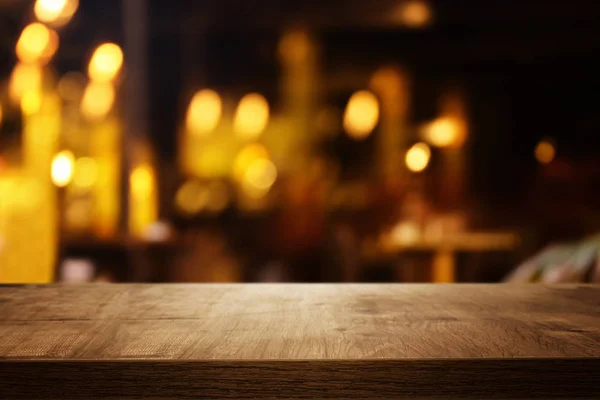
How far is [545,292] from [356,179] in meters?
7.88

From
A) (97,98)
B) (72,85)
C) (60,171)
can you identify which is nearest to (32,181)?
(60,171)

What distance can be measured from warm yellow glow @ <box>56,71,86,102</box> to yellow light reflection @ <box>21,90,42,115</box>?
1175 millimetres

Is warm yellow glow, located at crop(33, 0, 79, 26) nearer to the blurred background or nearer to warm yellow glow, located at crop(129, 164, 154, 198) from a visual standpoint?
the blurred background

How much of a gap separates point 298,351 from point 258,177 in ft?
27.9

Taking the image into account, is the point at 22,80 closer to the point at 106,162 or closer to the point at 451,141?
the point at 106,162

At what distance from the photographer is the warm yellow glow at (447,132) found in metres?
8.83

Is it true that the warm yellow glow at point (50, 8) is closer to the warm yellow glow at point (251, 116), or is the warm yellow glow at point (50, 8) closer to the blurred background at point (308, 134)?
the blurred background at point (308, 134)

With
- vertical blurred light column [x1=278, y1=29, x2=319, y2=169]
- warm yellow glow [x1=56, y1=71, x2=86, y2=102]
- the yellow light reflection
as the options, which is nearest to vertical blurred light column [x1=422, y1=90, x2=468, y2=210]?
vertical blurred light column [x1=278, y1=29, x2=319, y2=169]

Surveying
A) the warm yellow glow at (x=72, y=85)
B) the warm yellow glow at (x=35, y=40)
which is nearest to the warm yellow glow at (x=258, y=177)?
the warm yellow glow at (x=72, y=85)

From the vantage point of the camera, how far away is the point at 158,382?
700 millimetres

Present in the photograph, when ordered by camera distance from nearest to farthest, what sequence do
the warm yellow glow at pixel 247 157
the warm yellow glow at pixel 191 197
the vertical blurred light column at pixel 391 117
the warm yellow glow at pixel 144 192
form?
the warm yellow glow at pixel 191 197 → the warm yellow glow at pixel 144 192 → the vertical blurred light column at pixel 391 117 → the warm yellow glow at pixel 247 157

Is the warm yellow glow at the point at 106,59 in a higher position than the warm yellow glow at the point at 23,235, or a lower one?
higher

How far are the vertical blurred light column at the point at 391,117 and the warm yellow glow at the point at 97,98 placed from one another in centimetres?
342

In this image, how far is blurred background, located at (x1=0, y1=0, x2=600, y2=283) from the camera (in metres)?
6.39
